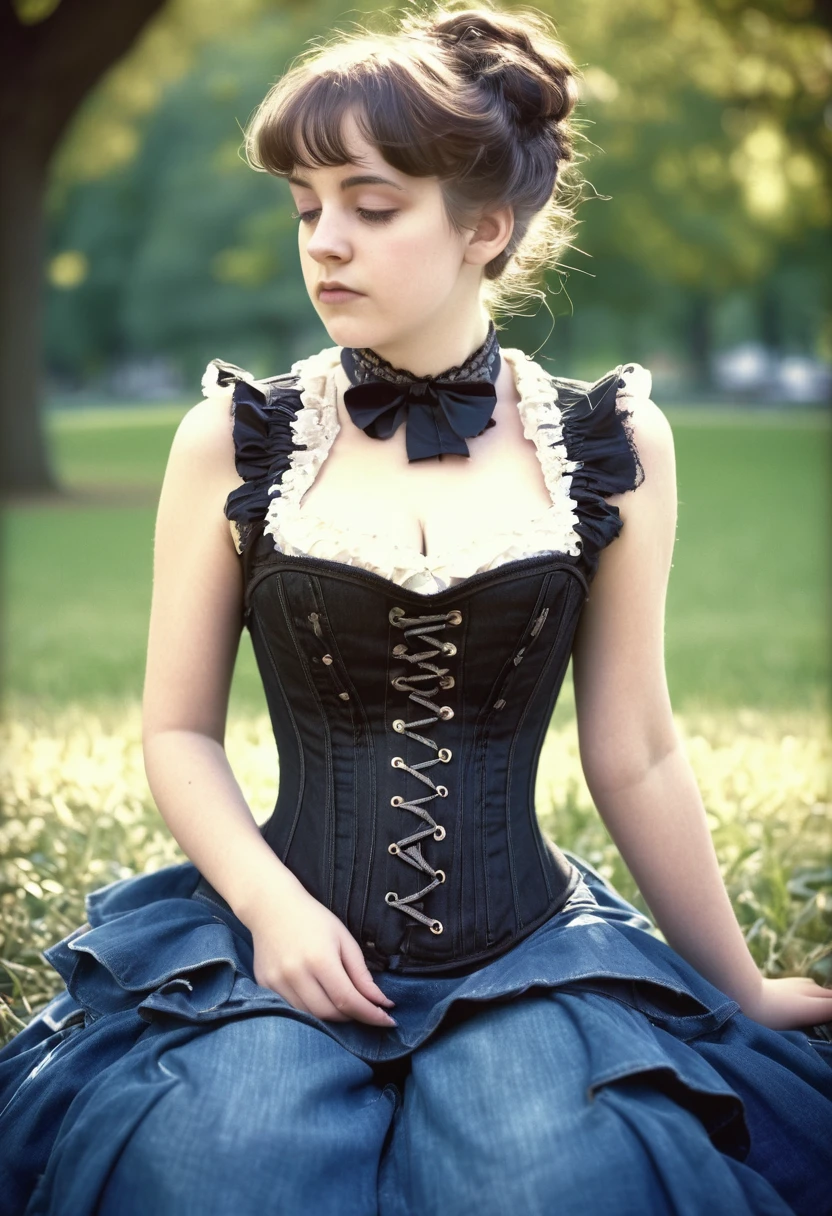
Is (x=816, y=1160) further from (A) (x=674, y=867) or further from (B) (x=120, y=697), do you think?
(B) (x=120, y=697)

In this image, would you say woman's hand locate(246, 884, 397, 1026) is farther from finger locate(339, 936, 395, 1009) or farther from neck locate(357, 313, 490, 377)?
neck locate(357, 313, 490, 377)

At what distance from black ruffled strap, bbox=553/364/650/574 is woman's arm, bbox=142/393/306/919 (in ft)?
1.94

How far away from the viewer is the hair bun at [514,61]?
2.30m

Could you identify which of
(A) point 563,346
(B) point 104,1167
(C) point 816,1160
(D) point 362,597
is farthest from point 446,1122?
(A) point 563,346

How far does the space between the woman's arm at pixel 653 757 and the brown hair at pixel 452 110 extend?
0.45 metres

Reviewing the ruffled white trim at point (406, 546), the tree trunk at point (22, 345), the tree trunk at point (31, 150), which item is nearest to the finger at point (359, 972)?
the ruffled white trim at point (406, 546)

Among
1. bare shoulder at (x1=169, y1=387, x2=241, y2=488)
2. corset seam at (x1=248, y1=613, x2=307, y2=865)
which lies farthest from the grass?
corset seam at (x1=248, y1=613, x2=307, y2=865)

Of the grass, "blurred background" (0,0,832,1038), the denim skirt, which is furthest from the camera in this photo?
"blurred background" (0,0,832,1038)

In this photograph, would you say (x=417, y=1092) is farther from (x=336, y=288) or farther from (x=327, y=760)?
(x=336, y=288)

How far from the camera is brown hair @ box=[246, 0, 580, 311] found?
2.16m

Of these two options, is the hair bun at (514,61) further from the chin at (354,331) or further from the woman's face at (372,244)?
the chin at (354,331)

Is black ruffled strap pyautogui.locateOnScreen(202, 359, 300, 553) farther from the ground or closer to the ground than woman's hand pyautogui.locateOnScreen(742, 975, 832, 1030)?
farther from the ground

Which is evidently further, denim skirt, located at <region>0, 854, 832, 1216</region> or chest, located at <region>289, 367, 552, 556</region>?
chest, located at <region>289, 367, 552, 556</region>

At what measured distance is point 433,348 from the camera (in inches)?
94.3
